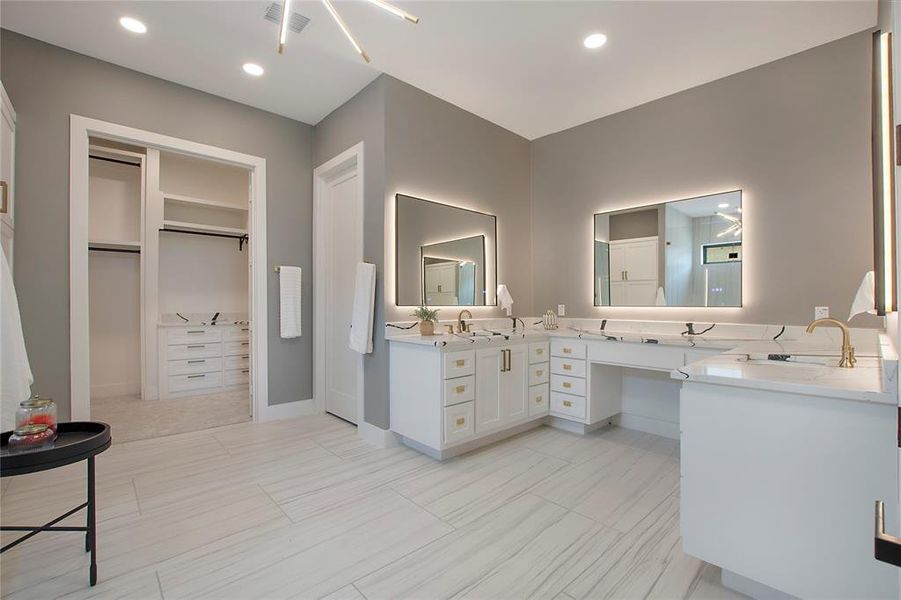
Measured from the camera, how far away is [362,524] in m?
1.96

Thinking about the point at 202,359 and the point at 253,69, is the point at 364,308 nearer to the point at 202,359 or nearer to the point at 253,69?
the point at 253,69

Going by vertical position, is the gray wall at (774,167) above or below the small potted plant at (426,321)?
above

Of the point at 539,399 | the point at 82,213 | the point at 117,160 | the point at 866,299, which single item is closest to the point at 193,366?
the point at 82,213

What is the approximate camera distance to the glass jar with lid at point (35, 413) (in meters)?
1.49

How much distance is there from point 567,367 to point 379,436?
168 centimetres

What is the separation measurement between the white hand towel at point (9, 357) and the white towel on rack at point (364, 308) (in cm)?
181

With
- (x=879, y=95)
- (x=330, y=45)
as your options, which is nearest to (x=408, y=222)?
(x=330, y=45)

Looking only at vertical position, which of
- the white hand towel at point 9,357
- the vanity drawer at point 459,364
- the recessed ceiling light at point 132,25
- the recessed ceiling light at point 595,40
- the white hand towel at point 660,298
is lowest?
the vanity drawer at point 459,364

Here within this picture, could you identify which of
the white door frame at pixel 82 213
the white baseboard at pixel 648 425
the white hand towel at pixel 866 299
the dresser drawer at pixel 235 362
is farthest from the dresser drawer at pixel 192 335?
the white hand towel at pixel 866 299

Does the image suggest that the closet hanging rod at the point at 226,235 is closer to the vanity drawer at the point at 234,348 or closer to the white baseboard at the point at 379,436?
the vanity drawer at the point at 234,348

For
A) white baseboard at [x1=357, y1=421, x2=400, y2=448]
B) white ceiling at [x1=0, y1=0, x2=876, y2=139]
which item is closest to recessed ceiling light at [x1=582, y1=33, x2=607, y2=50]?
white ceiling at [x1=0, y1=0, x2=876, y2=139]

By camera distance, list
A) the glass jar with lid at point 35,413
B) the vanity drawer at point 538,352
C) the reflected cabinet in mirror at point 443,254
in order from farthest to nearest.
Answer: the vanity drawer at point 538,352 < the reflected cabinet in mirror at point 443,254 < the glass jar with lid at point 35,413

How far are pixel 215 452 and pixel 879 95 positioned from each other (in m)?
4.43

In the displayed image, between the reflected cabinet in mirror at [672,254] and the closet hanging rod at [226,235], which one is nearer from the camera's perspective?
the reflected cabinet in mirror at [672,254]
